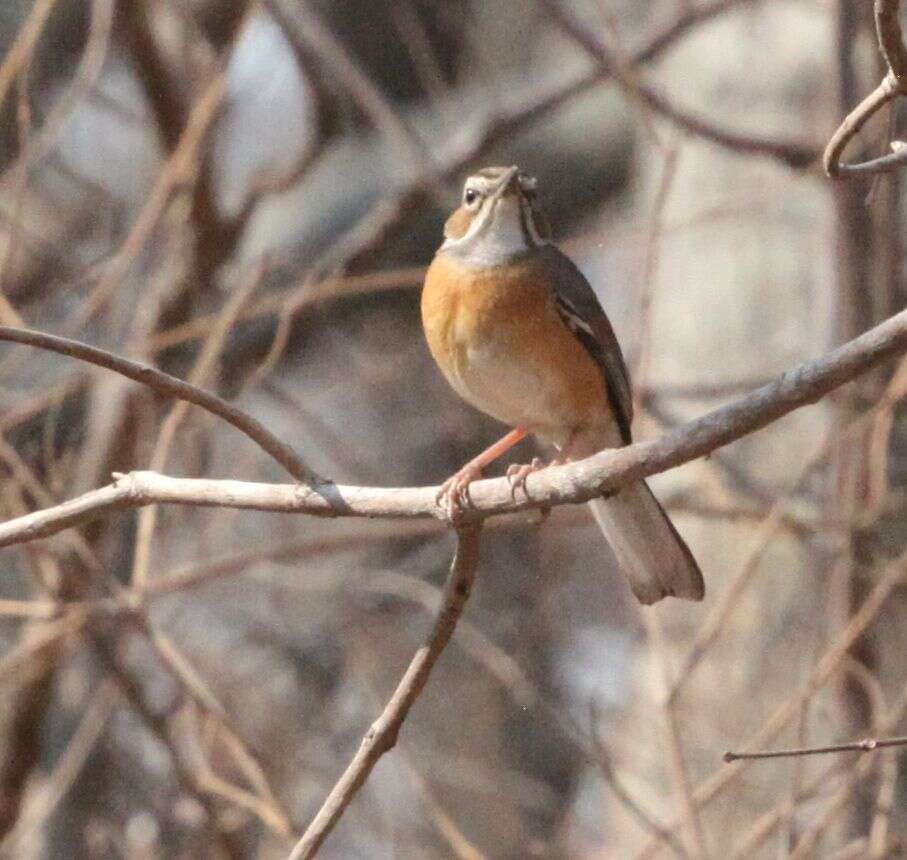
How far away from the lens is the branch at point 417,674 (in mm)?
2717

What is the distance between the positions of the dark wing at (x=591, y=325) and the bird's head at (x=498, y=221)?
0.07 metres

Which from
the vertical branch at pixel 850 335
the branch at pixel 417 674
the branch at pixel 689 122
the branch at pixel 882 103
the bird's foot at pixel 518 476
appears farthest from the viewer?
the branch at pixel 689 122

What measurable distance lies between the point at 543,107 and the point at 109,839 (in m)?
2.74

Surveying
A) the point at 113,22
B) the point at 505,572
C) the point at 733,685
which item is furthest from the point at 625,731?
the point at 113,22

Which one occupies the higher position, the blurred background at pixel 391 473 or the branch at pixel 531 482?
the blurred background at pixel 391 473

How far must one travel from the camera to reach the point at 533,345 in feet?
11.6

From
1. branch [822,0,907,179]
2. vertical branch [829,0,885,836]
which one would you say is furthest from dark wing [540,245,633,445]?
branch [822,0,907,179]

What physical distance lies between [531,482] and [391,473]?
5.55 metres

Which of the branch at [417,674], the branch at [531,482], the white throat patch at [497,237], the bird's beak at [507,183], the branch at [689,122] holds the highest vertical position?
the branch at [689,122]

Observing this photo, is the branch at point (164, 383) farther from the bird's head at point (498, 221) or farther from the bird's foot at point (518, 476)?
the bird's head at point (498, 221)

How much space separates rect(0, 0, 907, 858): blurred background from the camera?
4305 millimetres

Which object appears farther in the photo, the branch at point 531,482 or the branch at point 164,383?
the branch at point 164,383

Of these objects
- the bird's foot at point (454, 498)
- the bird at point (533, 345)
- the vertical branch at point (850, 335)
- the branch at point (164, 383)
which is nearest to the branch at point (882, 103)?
the bird's foot at point (454, 498)

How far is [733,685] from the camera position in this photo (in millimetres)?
5340
